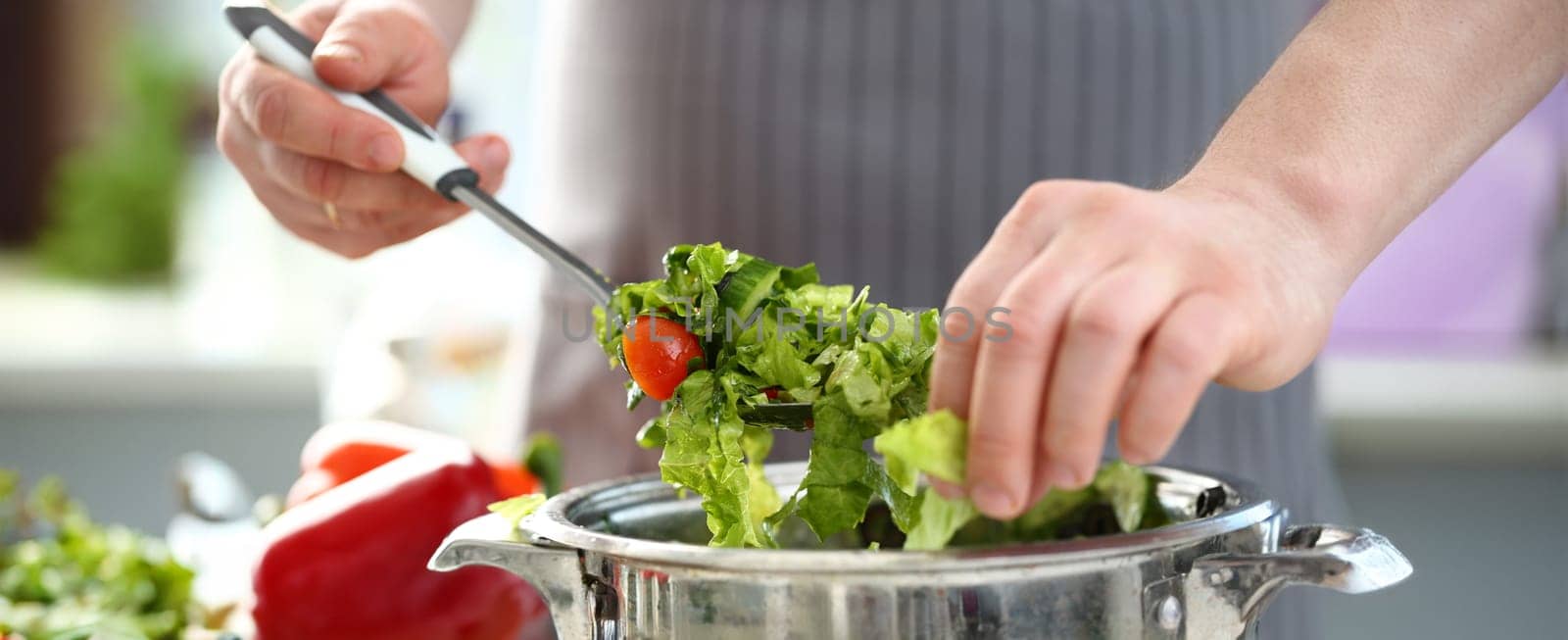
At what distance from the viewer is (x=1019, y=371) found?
0.52m

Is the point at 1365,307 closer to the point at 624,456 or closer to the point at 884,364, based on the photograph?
the point at 624,456

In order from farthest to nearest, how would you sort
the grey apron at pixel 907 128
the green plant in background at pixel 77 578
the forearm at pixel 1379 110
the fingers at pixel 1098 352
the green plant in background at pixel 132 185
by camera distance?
1. the green plant in background at pixel 132 185
2. the grey apron at pixel 907 128
3. the green plant in background at pixel 77 578
4. the forearm at pixel 1379 110
5. the fingers at pixel 1098 352

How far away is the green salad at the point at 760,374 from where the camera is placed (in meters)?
0.67

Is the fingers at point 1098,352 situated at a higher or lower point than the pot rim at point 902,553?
higher

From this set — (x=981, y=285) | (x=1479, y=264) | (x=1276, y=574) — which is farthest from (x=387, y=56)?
(x=1479, y=264)

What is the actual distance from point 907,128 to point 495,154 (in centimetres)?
35

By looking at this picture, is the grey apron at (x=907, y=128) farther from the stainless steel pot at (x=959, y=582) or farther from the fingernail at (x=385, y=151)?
the stainless steel pot at (x=959, y=582)

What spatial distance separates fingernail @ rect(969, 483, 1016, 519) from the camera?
54 cm

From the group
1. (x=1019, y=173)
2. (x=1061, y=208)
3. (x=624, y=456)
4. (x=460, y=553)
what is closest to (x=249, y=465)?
(x=624, y=456)

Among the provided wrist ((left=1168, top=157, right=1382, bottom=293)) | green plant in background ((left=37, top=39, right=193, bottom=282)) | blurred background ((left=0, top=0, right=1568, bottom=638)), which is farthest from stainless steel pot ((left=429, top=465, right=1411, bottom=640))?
green plant in background ((left=37, top=39, right=193, bottom=282))

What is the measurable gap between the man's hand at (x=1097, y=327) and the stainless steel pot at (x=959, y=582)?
0.10 ft

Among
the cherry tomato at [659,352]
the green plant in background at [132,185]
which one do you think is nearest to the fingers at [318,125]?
the cherry tomato at [659,352]

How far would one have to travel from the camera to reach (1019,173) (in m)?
1.20

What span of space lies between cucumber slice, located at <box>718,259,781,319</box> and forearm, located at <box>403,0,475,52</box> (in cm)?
60
